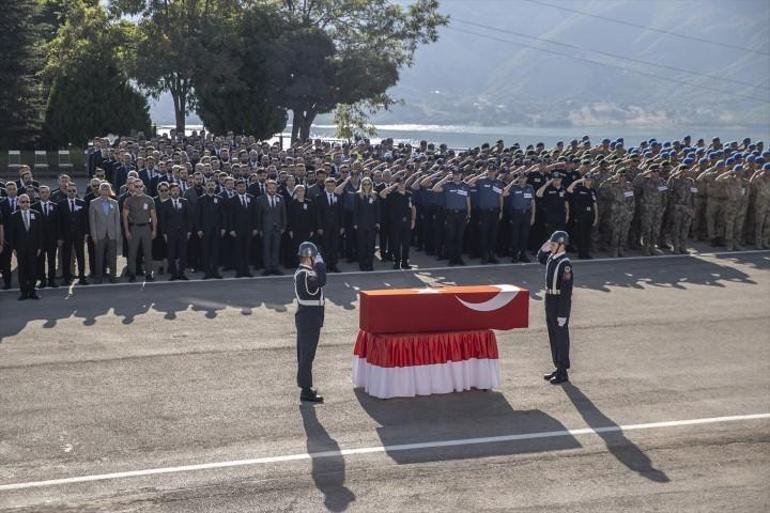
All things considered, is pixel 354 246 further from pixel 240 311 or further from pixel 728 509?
pixel 728 509

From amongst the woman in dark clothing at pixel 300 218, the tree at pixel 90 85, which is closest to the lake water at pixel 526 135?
the tree at pixel 90 85

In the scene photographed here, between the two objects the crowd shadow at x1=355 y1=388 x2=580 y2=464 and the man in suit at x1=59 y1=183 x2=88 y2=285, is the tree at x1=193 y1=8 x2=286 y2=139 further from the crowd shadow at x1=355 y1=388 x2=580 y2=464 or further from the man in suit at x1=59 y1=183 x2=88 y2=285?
the crowd shadow at x1=355 y1=388 x2=580 y2=464

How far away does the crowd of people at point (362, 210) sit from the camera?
1838 centimetres

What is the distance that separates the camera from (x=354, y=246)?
21312 mm

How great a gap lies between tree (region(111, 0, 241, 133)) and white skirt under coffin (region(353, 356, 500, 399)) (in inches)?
1236

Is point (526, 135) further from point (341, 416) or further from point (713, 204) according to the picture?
point (341, 416)

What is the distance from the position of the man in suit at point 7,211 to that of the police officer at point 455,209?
27.9ft

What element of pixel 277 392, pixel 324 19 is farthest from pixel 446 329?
pixel 324 19

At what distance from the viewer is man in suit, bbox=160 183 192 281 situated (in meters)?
18.8

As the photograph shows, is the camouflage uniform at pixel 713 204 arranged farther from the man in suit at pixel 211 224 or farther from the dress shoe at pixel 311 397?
the dress shoe at pixel 311 397

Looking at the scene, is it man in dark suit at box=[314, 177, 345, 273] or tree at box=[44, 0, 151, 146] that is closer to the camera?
man in dark suit at box=[314, 177, 345, 273]

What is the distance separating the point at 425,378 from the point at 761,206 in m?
15.1

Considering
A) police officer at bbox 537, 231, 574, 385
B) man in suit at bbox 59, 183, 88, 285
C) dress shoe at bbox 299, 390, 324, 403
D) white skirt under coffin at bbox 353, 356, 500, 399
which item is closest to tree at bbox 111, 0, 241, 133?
man in suit at bbox 59, 183, 88, 285

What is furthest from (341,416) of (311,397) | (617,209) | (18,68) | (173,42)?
(18,68)
